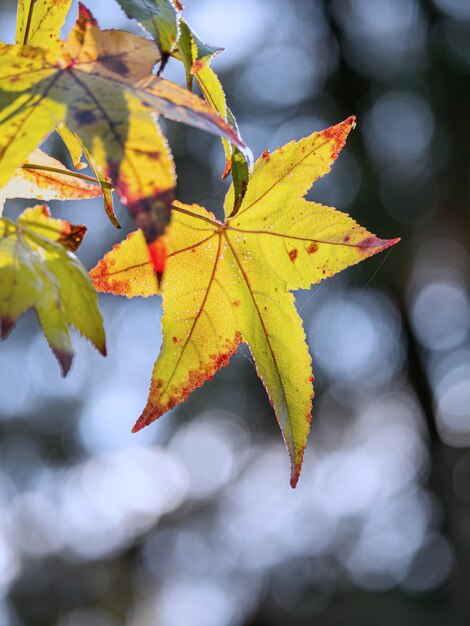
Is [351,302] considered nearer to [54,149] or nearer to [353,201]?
[353,201]

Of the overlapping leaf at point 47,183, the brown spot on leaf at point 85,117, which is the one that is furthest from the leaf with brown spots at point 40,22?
the brown spot on leaf at point 85,117

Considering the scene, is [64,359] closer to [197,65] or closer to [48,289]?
[48,289]

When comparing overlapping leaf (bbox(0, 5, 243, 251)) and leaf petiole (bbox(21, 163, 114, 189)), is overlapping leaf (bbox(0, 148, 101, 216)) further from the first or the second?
overlapping leaf (bbox(0, 5, 243, 251))

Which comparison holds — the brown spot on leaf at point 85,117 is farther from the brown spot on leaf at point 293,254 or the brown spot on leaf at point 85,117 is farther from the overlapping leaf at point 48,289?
the brown spot on leaf at point 293,254

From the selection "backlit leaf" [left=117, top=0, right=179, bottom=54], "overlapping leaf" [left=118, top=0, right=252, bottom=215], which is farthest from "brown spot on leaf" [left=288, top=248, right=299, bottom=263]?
"backlit leaf" [left=117, top=0, right=179, bottom=54]

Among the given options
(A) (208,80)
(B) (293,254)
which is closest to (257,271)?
(B) (293,254)
